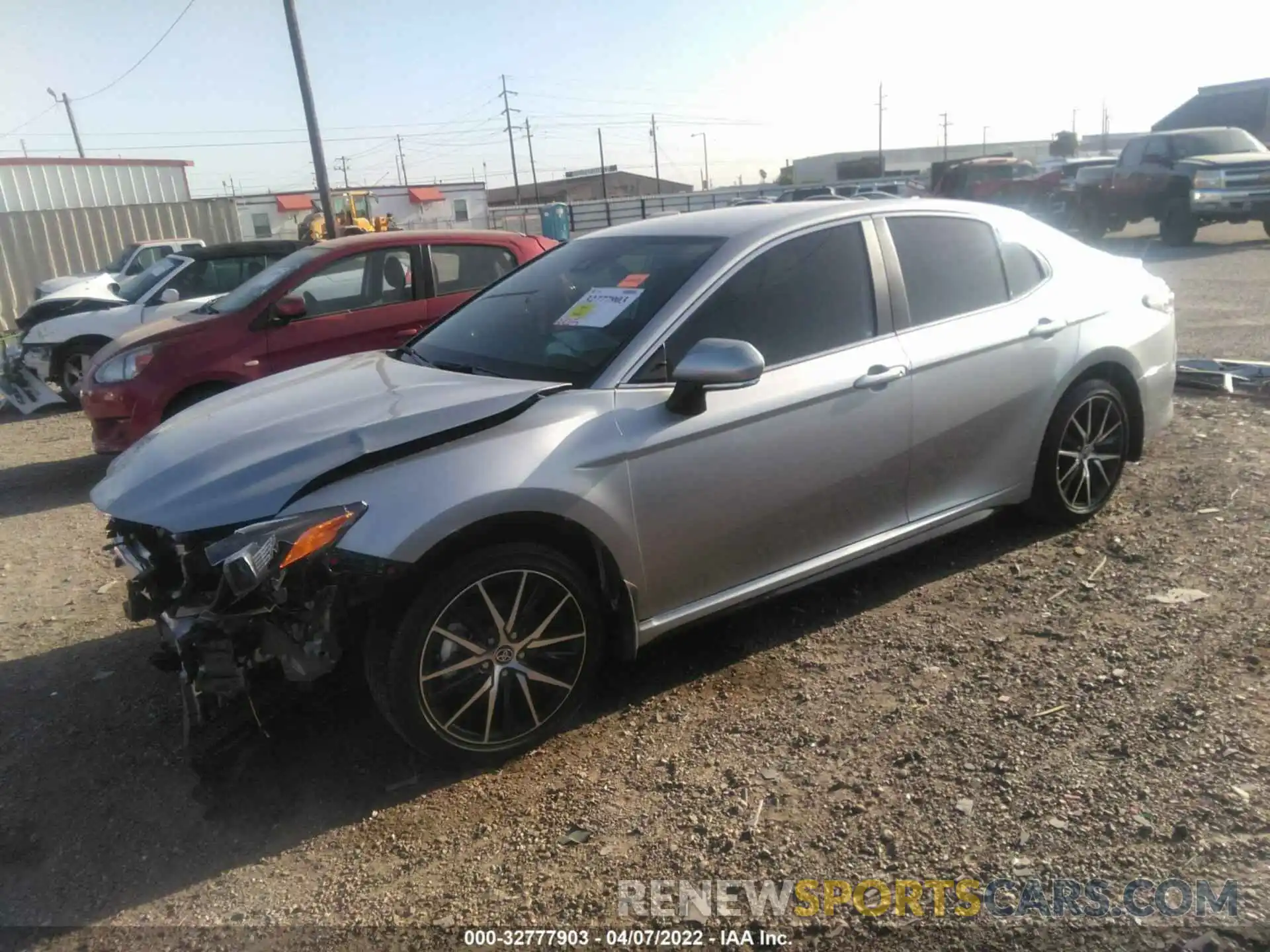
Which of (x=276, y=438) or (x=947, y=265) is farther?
(x=947, y=265)

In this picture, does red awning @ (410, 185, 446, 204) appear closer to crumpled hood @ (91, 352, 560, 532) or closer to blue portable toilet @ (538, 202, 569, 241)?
blue portable toilet @ (538, 202, 569, 241)

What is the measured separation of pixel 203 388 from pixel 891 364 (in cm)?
490

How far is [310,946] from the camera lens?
8.07ft

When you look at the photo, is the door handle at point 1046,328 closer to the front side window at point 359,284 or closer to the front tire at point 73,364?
the front side window at point 359,284

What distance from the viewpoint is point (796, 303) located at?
3738 mm

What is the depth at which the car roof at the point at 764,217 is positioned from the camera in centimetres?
382

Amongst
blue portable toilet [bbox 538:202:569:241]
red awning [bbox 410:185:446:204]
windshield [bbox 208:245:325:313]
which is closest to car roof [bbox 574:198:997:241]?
windshield [bbox 208:245:325:313]

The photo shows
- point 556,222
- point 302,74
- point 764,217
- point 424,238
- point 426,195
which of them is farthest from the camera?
point 426,195

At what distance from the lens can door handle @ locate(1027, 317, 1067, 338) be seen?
4328 millimetres

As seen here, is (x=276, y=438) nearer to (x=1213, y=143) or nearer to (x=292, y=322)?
(x=292, y=322)

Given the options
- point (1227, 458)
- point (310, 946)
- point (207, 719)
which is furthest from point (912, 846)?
point (1227, 458)

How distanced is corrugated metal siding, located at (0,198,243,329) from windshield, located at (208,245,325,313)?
51.7 ft

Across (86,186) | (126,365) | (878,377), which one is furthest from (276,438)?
(86,186)

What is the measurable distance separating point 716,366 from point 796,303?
0.75 meters
